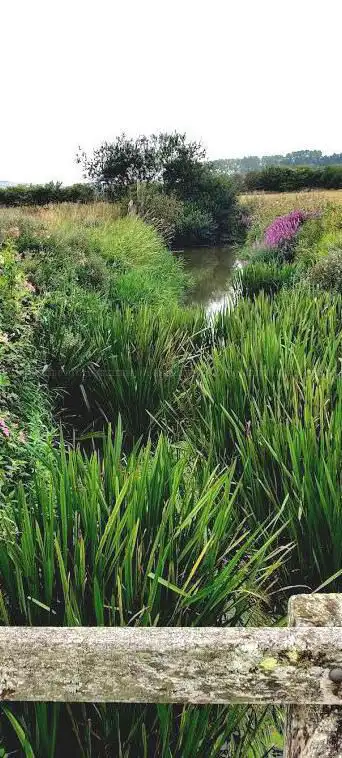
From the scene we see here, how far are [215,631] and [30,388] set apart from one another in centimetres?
467

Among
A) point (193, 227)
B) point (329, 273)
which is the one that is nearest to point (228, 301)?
point (329, 273)

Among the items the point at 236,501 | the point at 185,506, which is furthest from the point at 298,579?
the point at 185,506

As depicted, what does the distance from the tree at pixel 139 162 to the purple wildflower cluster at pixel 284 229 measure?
10342mm

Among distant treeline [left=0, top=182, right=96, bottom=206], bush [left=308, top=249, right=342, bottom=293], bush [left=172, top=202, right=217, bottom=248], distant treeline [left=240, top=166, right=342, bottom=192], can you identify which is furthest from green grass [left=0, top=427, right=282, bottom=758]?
distant treeline [left=240, top=166, right=342, bottom=192]

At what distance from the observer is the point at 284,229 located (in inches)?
719

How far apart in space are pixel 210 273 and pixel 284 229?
9.66 ft

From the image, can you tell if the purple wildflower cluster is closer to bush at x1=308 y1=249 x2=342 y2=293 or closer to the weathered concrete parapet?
bush at x1=308 y1=249 x2=342 y2=293

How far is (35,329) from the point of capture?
6750 mm

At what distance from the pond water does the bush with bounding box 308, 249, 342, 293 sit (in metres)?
1.56

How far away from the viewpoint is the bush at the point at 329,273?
10.6 metres

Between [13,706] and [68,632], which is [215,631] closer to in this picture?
[68,632]

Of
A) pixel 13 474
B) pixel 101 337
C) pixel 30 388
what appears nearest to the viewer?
pixel 13 474

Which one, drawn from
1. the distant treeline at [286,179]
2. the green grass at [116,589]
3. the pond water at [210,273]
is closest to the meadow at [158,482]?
the green grass at [116,589]

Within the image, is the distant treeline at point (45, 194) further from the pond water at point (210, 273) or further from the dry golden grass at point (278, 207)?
the dry golden grass at point (278, 207)
